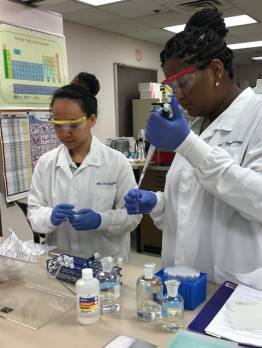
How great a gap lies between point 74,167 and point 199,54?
2.76 feet

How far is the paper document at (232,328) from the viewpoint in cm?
91

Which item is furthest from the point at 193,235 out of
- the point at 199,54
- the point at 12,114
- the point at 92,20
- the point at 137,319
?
the point at 92,20

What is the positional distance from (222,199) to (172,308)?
34 cm

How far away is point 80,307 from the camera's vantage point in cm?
104

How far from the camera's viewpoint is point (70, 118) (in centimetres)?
168

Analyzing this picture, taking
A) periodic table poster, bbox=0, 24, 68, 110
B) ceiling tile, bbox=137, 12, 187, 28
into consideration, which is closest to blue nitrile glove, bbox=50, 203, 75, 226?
periodic table poster, bbox=0, 24, 68, 110

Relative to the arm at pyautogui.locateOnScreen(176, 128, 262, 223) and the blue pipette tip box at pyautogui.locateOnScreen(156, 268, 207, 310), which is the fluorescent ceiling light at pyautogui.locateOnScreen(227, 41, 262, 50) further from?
the blue pipette tip box at pyautogui.locateOnScreen(156, 268, 207, 310)

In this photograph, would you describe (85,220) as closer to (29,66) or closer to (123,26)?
(29,66)

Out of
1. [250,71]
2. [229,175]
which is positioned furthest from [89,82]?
[250,71]

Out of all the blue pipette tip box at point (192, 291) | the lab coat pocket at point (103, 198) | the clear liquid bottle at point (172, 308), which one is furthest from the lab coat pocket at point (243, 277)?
the lab coat pocket at point (103, 198)

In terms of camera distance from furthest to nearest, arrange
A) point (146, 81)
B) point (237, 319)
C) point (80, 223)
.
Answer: point (146, 81) < point (80, 223) < point (237, 319)

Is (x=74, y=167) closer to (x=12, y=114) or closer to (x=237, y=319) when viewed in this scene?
(x=237, y=319)

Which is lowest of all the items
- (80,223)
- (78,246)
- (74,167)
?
(78,246)

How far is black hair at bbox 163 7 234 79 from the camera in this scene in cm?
120
